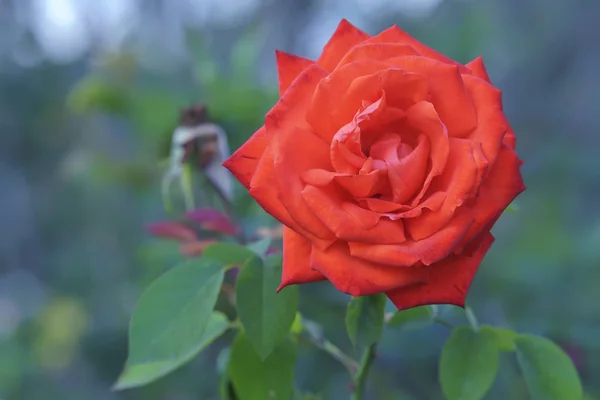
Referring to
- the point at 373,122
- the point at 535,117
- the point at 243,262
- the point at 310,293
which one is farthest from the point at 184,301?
the point at 535,117

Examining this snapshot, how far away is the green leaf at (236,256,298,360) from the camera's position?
449 millimetres

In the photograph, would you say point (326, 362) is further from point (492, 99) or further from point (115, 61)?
point (115, 61)

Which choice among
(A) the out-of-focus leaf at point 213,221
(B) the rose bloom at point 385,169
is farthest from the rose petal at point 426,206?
(A) the out-of-focus leaf at point 213,221

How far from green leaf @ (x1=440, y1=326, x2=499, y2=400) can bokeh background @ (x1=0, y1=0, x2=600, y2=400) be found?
40mm

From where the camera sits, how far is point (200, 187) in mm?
860

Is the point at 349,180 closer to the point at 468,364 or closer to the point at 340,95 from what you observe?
the point at 340,95

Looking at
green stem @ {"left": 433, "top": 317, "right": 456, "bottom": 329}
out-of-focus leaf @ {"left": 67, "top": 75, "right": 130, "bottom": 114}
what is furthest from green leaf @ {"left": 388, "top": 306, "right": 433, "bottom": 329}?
out-of-focus leaf @ {"left": 67, "top": 75, "right": 130, "bottom": 114}

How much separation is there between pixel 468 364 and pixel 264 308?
16 cm

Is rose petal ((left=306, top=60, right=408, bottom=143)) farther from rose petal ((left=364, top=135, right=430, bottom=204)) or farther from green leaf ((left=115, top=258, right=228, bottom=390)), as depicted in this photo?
green leaf ((left=115, top=258, right=228, bottom=390))

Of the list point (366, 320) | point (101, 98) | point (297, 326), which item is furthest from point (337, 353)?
point (101, 98)

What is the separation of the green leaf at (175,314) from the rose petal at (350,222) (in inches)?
5.0

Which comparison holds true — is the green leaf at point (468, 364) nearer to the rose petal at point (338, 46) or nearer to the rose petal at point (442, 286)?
the rose petal at point (442, 286)

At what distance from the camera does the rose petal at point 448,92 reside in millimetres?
408

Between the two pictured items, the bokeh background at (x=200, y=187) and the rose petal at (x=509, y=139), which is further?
the bokeh background at (x=200, y=187)
